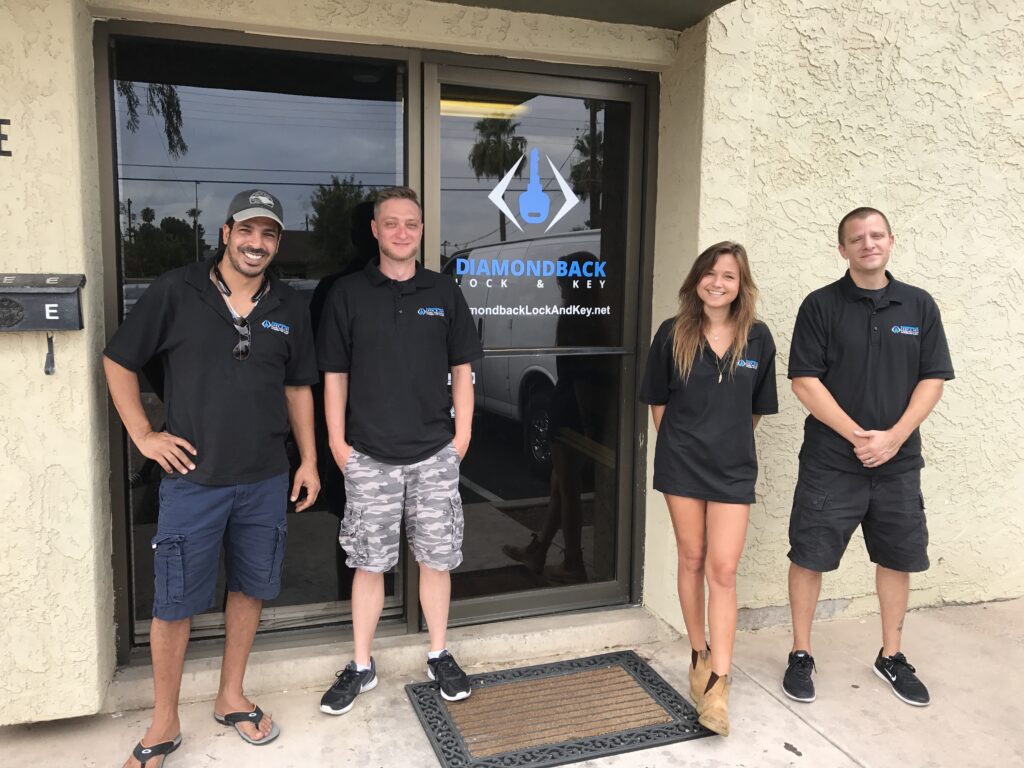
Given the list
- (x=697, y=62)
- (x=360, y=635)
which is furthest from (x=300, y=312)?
(x=697, y=62)

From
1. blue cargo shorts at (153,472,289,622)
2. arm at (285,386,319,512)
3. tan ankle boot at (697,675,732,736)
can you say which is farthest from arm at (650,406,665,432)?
blue cargo shorts at (153,472,289,622)

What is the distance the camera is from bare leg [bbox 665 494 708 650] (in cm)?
307

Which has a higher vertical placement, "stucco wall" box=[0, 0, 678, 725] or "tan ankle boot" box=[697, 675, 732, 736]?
"stucco wall" box=[0, 0, 678, 725]

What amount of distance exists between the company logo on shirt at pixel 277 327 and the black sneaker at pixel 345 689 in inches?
55.2

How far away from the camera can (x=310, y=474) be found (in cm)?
301

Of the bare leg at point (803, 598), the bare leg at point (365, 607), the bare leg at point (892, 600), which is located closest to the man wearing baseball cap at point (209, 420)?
the bare leg at point (365, 607)

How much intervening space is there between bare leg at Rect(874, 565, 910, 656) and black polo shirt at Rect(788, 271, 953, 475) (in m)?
0.50

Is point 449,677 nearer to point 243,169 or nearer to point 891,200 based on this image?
point 243,169

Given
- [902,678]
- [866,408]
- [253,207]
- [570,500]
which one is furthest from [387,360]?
[902,678]

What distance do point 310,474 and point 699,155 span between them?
7.23 ft

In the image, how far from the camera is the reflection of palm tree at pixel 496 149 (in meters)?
3.58

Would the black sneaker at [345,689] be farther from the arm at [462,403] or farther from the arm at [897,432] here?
the arm at [897,432]

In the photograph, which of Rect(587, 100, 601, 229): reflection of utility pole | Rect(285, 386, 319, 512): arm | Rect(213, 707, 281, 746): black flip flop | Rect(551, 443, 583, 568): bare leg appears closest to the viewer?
Rect(213, 707, 281, 746): black flip flop

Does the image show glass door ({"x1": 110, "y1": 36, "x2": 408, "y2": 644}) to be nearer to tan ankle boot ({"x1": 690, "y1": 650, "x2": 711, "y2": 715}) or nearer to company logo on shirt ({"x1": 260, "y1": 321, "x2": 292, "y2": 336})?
company logo on shirt ({"x1": 260, "y1": 321, "x2": 292, "y2": 336})
